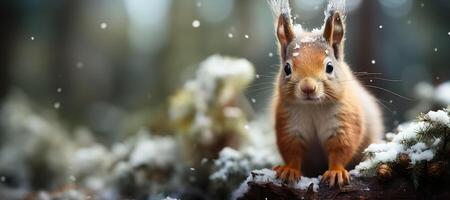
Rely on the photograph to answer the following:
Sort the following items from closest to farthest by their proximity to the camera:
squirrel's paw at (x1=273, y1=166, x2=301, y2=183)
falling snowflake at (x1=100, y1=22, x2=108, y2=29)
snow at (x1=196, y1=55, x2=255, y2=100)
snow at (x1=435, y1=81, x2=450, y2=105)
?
squirrel's paw at (x1=273, y1=166, x2=301, y2=183)
snow at (x1=435, y1=81, x2=450, y2=105)
snow at (x1=196, y1=55, x2=255, y2=100)
falling snowflake at (x1=100, y1=22, x2=108, y2=29)

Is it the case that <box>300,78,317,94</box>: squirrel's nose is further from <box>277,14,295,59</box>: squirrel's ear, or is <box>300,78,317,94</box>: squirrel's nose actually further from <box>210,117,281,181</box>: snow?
<box>210,117,281,181</box>: snow

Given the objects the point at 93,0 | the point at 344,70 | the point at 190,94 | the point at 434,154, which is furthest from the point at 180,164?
the point at 434,154

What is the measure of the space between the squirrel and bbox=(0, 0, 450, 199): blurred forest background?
33cm

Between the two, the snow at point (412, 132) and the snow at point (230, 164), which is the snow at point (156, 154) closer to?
the snow at point (230, 164)

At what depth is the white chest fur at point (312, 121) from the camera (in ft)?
4.97

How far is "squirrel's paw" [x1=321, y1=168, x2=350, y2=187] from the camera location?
1.45m

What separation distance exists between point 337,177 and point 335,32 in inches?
14.2

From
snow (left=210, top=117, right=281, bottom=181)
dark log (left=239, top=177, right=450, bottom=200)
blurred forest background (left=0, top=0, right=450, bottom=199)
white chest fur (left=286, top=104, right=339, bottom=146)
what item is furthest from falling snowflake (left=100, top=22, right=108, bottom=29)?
dark log (left=239, top=177, right=450, bottom=200)

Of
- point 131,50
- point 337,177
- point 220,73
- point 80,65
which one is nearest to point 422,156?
point 337,177

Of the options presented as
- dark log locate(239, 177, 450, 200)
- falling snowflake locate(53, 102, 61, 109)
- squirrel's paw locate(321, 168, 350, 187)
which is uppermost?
falling snowflake locate(53, 102, 61, 109)

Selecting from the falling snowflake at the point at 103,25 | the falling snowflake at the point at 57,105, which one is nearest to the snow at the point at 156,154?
the falling snowflake at the point at 57,105

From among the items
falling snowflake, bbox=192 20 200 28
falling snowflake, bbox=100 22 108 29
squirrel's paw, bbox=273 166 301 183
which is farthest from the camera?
falling snowflake, bbox=100 22 108 29

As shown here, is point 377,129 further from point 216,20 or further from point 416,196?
point 216,20

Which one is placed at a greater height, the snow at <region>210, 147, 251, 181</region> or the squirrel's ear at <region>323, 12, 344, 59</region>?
the squirrel's ear at <region>323, 12, 344, 59</region>
